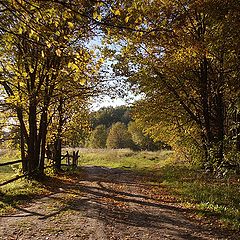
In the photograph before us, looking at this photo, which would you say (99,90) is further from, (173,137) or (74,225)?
(74,225)

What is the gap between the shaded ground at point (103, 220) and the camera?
691cm

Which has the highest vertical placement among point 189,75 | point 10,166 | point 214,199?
point 189,75

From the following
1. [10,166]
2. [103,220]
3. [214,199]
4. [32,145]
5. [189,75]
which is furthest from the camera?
[10,166]

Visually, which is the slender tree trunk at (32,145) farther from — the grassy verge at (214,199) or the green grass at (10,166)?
the grassy verge at (214,199)

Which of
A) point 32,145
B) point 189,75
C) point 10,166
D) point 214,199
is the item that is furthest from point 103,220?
point 10,166

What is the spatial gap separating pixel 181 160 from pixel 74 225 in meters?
19.4

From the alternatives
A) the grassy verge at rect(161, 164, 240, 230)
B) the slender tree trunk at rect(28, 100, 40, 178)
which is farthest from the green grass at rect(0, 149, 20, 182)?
the grassy verge at rect(161, 164, 240, 230)

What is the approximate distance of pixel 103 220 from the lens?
798 centimetres

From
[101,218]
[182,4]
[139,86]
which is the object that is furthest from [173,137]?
[101,218]

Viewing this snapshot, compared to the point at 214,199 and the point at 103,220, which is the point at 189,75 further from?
the point at 103,220

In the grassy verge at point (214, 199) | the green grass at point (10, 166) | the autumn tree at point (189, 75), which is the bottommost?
the grassy verge at point (214, 199)

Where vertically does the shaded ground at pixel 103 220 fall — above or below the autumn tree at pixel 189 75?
below

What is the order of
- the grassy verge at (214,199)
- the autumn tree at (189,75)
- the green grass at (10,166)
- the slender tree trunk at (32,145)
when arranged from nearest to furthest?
the grassy verge at (214,199) < the autumn tree at (189,75) < the slender tree trunk at (32,145) < the green grass at (10,166)

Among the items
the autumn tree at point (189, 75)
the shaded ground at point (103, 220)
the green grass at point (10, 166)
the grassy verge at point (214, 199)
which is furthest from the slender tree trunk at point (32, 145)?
the grassy verge at point (214, 199)
